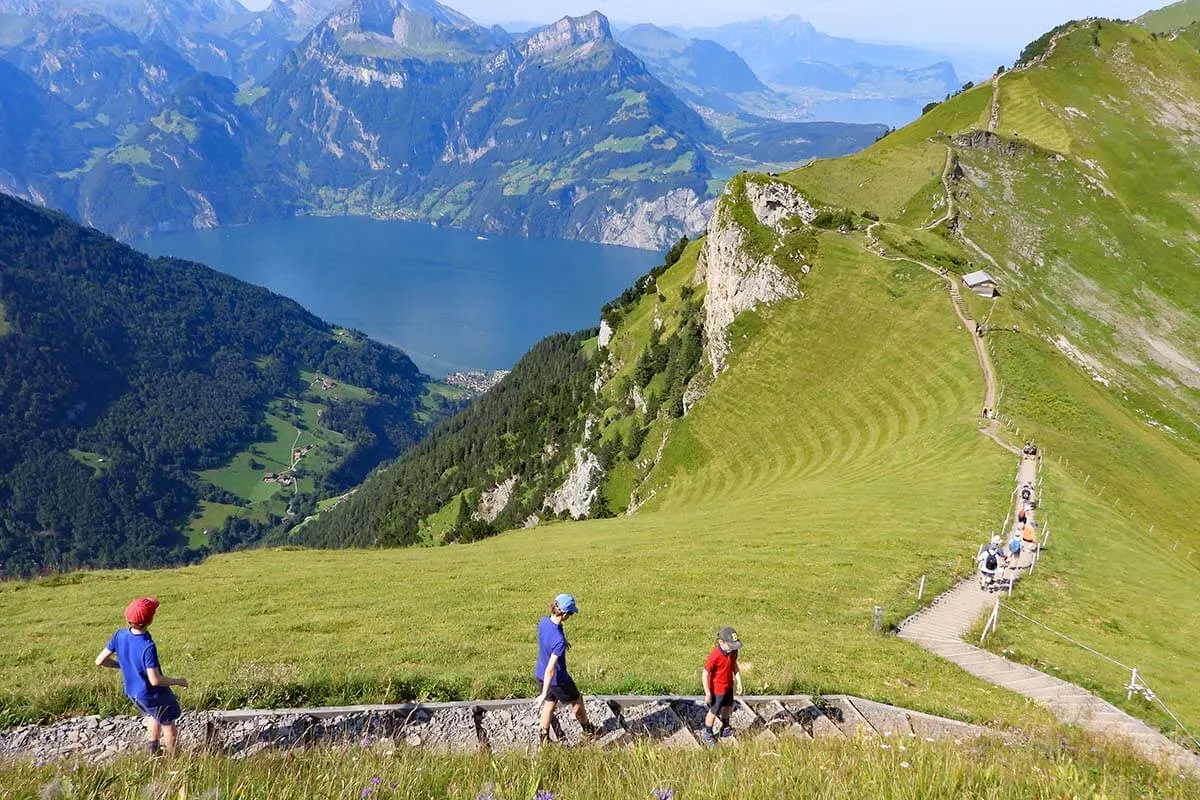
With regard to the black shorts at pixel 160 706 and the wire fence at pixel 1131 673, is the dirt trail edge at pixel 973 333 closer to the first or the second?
the wire fence at pixel 1131 673

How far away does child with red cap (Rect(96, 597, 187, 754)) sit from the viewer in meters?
10.4

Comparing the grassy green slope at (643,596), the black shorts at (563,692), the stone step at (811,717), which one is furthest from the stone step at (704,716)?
the black shorts at (563,692)

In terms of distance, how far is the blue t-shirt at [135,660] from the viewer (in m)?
10.5

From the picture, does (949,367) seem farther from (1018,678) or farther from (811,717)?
(811,717)

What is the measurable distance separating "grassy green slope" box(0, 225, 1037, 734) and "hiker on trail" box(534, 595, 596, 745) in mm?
2197

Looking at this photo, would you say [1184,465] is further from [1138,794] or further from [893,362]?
[1138,794]

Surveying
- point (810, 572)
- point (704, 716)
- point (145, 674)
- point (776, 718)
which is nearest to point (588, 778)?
point (704, 716)

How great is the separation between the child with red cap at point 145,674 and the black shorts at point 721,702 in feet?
29.7

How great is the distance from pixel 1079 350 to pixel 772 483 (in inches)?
2057

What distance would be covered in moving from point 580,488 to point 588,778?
92.7 m

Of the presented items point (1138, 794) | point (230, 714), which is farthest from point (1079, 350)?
point (230, 714)

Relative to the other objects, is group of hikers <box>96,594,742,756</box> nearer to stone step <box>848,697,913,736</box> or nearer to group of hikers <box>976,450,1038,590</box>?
stone step <box>848,697,913,736</box>

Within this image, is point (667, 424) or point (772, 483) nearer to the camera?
point (772, 483)

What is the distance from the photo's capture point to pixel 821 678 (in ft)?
54.3
